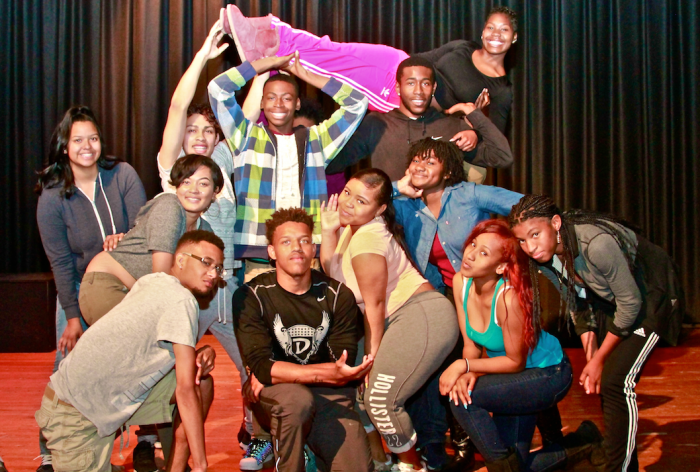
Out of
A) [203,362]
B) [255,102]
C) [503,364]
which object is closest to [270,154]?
[255,102]

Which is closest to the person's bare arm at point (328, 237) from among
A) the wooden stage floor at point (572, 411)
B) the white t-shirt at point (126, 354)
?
the white t-shirt at point (126, 354)

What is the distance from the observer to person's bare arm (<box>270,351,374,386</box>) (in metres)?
2.31

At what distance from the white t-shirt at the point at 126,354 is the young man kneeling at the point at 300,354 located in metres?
0.25

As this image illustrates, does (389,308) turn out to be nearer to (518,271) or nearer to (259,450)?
(518,271)

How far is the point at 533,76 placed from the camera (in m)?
5.23

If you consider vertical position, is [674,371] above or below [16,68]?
below

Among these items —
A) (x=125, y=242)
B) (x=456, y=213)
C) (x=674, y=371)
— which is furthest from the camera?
(x=674, y=371)

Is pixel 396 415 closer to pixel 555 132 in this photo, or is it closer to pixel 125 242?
pixel 125 242

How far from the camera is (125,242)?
2717 mm

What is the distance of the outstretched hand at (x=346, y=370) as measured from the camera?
229cm

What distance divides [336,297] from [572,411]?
1756 mm

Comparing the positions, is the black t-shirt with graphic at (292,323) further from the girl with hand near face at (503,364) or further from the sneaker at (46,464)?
the sneaker at (46,464)

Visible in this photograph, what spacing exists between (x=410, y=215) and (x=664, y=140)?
3.30 metres

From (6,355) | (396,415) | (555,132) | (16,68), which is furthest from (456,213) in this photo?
(16,68)
